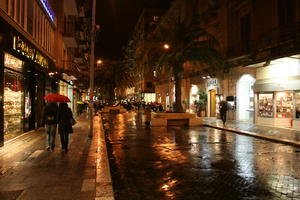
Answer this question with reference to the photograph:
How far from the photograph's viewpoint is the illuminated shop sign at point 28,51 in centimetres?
1089

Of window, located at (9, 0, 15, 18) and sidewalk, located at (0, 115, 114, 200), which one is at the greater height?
window, located at (9, 0, 15, 18)

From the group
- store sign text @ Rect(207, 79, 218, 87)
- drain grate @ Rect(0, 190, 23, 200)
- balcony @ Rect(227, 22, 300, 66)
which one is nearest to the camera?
drain grate @ Rect(0, 190, 23, 200)

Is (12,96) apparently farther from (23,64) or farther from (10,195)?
(10,195)

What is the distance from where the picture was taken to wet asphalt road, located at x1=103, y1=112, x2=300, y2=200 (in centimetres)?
562

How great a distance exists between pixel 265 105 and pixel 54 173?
1696 centimetres

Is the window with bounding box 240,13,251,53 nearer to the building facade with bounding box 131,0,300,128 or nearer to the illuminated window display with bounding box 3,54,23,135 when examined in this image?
the building facade with bounding box 131,0,300,128

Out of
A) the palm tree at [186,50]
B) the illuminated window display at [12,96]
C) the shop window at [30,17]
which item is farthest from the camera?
the palm tree at [186,50]

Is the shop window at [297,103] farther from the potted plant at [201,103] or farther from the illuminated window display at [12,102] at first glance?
the illuminated window display at [12,102]

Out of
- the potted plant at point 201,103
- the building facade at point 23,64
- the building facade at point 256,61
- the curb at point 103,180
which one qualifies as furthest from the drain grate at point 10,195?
the potted plant at point 201,103

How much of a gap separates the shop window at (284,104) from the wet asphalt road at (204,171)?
22.4ft

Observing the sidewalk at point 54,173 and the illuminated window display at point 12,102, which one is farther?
the illuminated window display at point 12,102

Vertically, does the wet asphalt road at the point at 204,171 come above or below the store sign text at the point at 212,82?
below

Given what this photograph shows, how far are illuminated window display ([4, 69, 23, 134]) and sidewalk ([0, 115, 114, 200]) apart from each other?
1.31 metres

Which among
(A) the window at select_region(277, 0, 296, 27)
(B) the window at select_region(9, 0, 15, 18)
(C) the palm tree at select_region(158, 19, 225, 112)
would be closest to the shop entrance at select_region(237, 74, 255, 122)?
(C) the palm tree at select_region(158, 19, 225, 112)
